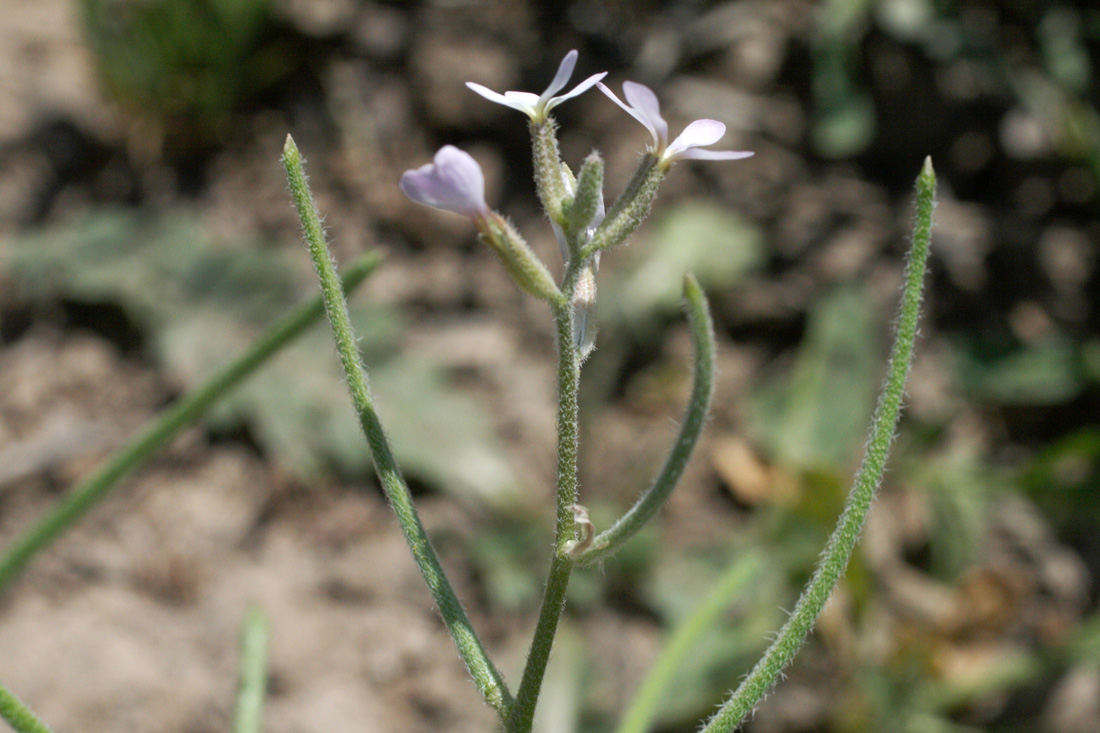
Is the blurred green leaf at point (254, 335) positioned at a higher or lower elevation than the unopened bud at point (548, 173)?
lower

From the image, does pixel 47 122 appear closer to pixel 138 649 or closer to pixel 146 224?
pixel 146 224

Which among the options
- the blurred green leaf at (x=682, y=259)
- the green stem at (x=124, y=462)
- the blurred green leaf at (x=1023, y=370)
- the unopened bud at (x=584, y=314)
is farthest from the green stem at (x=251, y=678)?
the blurred green leaf at (x=1023, y=370)

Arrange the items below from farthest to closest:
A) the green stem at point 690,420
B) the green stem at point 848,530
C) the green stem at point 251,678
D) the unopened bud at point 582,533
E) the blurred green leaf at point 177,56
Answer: the blurred green leaf at point 177,56 < the green stem at point 251,678 < the green stem at point 848,530 < the unopened bud at point 582,533 < the green stem at point 690,420

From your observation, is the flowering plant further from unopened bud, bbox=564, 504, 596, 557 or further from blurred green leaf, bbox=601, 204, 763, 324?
blurred green leaf, bbox=601, 204, 763, 324

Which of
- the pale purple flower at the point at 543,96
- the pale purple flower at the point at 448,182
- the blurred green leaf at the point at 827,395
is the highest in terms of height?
the pale purple flower at the point at 543,96

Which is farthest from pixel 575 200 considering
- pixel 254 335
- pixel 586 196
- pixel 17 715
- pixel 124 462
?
pixel 254 335

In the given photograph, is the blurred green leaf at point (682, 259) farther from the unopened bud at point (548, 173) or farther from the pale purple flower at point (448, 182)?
the pale purple flower at point (448, 182)

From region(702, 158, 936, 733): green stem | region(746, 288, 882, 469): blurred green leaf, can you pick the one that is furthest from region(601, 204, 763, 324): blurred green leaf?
region(702, 158, 936, 733): green stem
